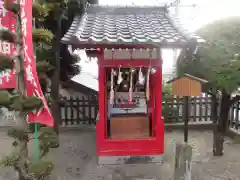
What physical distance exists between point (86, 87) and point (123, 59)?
19.8 ft

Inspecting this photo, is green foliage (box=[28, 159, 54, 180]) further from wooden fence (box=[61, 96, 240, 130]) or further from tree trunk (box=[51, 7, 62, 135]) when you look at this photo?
wooden fence (box=[61, 96, 240, 130])

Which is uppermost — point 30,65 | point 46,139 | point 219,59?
point 219,59

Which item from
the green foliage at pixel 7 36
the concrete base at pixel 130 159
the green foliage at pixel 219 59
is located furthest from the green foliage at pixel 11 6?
the green foliage at pixel 219 59

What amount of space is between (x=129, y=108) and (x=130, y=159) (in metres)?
1.76

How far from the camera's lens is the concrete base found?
724cm

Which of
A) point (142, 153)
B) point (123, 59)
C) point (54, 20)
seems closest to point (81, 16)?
point (54, 20)

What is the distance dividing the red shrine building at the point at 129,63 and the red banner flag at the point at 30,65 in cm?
159

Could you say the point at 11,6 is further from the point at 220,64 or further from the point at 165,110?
the point at 165,110

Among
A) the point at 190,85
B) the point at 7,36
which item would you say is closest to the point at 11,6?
the point at 7,36

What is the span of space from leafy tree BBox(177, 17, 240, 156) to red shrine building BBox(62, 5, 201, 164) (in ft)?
4.14

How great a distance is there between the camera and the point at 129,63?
6.85m

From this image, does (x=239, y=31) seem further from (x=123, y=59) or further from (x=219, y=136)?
(x=123, y=59)

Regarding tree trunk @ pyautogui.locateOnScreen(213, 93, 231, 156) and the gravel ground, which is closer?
the gravel ground

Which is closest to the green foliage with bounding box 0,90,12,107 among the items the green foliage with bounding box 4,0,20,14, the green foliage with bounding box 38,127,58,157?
the green foliage with bounding box 38,127,58,157
